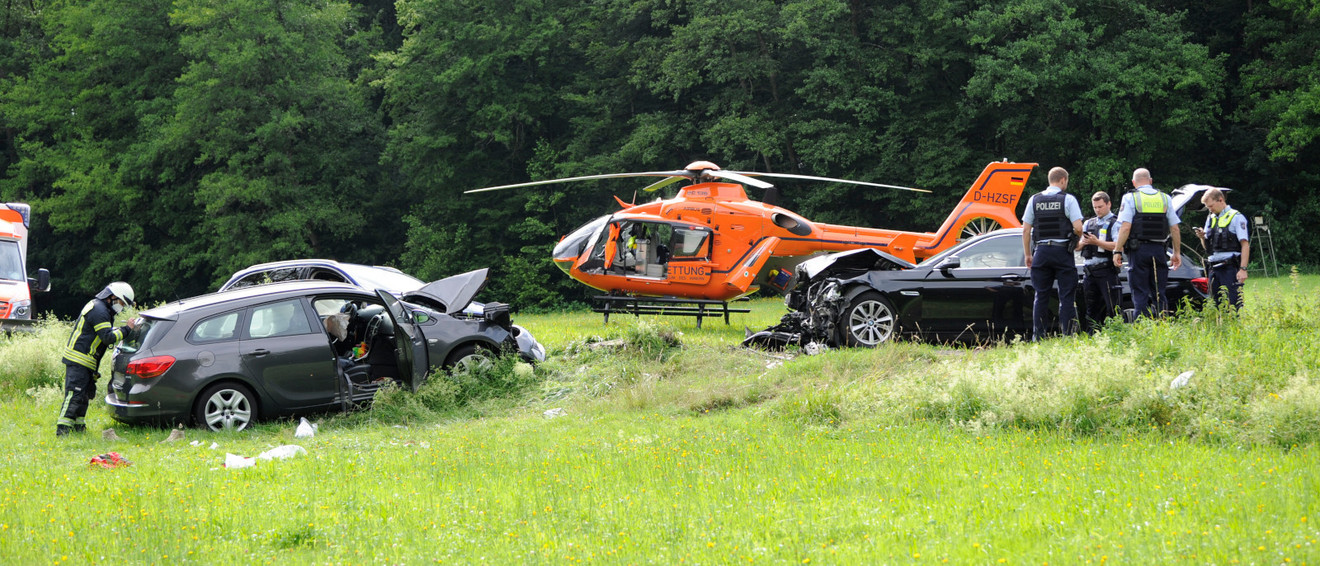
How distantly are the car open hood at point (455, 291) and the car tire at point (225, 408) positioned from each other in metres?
2.57

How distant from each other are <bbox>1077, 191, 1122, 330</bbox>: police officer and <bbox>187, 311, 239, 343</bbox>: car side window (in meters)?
9.06

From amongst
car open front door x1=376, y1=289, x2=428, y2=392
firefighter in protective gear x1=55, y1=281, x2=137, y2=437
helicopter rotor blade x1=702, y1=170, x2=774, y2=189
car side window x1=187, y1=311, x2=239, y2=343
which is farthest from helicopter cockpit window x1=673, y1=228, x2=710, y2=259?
firefighter in protective gear x1=55, y1=281, x2=137, y2=437

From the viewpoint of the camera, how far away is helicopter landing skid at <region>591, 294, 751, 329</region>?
1803cm

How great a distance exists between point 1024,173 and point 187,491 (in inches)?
582

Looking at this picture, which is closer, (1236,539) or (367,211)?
(1236,539)

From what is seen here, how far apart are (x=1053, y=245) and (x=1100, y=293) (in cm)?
136

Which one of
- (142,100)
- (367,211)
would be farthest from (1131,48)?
(142,100)

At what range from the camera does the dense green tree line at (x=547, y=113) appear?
1249 inches

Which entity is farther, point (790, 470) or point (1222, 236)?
point (1222, 236)

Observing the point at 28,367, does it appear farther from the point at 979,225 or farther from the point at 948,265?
the point at 979,225

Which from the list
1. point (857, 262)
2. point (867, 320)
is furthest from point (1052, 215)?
point (857, 262)

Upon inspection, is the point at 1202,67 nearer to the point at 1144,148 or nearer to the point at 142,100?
the point at 1144,148

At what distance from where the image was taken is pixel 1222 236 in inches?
446

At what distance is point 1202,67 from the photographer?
31.2 metres
